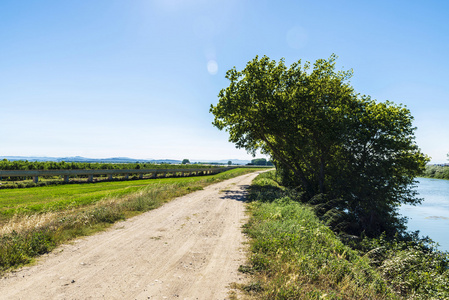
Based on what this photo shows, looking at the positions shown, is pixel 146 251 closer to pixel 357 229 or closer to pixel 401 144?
pixel 357 229

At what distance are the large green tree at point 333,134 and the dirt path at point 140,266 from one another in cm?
970

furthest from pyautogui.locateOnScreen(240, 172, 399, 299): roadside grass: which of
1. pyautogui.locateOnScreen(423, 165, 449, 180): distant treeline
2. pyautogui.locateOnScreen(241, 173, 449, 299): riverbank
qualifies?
pyautogui.locateOnScreen(423, 165, 449, 180): distant treeline

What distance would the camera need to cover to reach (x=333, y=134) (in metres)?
19.3

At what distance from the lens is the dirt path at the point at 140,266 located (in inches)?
183

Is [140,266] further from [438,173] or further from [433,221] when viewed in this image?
[438,173]

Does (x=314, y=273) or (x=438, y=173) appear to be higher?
(x=438, y=173)

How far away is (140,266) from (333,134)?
18.7 meters

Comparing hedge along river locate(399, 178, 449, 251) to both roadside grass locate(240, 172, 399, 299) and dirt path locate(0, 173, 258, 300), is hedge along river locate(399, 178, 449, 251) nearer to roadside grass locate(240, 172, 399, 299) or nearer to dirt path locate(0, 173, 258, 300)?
roadside grass locate(240, 172, 399, 299)

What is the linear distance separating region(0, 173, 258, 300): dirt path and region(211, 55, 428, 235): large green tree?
9697 millimetres

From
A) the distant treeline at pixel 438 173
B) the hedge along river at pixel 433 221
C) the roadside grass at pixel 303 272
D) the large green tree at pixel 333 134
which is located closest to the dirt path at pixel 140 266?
the roadside grass at pixel 303 272

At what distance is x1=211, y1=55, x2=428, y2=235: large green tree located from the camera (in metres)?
17.5

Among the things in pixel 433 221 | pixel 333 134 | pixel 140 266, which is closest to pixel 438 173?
pixel 433 221

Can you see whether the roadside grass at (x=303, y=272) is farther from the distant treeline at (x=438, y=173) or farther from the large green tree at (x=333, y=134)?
the distant treeline at (x=438, y=173)

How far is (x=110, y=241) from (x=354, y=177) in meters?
18.5
